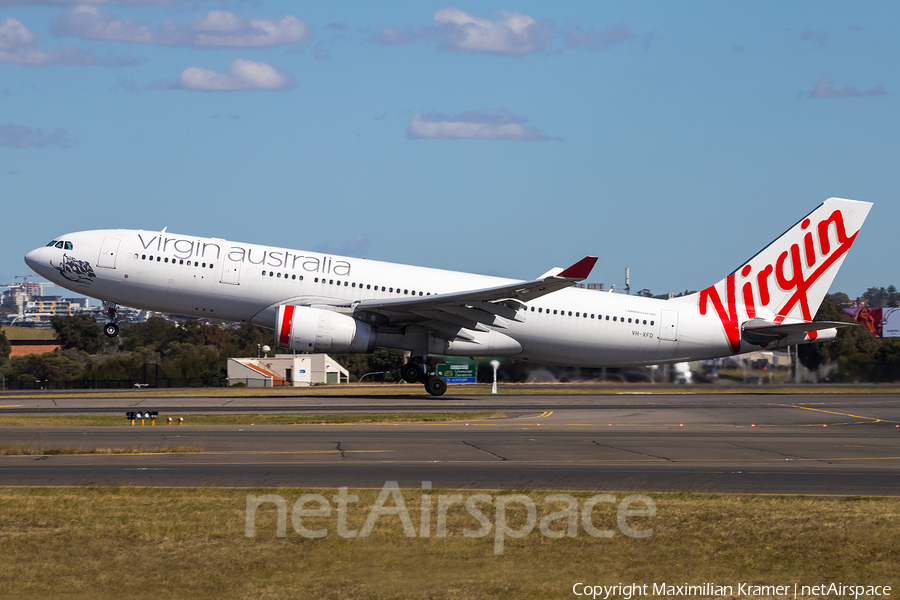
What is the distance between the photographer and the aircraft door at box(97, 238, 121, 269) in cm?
3456

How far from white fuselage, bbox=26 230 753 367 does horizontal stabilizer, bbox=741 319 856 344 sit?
1082 millimetres

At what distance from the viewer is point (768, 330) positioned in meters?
36.9

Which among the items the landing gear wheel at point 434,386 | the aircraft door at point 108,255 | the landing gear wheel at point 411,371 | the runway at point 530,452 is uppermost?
the aircraft door at point 108,255

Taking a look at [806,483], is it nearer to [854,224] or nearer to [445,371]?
[854,224]

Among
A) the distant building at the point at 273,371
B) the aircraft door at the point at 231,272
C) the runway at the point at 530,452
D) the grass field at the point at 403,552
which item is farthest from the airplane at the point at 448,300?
the distant building at the point at 273,371

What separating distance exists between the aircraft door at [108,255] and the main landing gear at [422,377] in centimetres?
1171

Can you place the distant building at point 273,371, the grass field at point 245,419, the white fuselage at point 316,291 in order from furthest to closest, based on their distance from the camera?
the distant building at point 273,371 < the white fuselage at point 316,291 < the grass field at point 245,419

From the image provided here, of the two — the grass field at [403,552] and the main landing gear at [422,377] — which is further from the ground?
the main landing gear at [422,377]

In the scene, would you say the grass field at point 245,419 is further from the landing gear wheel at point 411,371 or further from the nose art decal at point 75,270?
the nose art decal at point 75,270

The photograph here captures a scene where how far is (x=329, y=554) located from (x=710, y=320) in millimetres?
29314

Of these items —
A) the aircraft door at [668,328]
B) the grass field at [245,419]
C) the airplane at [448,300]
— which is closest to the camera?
the grass field at [245,419]

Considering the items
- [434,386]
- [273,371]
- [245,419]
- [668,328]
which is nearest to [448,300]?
[434,386]

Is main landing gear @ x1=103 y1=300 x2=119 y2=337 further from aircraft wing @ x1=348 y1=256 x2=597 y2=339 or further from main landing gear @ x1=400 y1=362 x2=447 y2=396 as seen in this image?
main landing gear @ x1=400 y1=362 x2=447 y2=396

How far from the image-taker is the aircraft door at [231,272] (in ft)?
113
